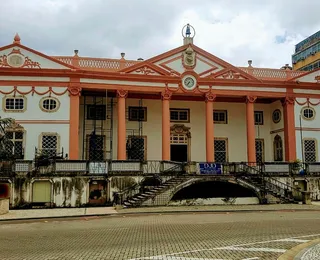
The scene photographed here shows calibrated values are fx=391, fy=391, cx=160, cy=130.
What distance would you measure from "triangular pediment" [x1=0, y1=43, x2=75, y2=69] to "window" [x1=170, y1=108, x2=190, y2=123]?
8313 millimetres

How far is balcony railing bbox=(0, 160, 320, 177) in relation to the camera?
832 inches

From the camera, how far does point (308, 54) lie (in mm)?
52625

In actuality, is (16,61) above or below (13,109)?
above

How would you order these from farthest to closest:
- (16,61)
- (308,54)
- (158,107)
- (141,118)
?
1. (308,54)
2. (158,107)
3. (141,118)
4. (16,61)

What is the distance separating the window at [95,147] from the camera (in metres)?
27.4

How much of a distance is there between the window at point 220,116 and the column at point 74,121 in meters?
10.6

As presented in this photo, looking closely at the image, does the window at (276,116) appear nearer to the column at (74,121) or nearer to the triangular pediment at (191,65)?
the triangular pediment at (191,65)

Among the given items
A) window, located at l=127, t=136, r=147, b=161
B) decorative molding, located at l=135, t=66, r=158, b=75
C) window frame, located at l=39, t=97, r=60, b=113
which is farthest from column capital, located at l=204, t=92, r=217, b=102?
window frame, located at l=39, t=97, r=60, b=113

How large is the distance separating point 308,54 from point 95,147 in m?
36.9

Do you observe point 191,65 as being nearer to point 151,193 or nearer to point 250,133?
point 250,133

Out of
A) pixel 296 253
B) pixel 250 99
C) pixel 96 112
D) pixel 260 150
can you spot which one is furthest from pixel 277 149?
pixel 296 253

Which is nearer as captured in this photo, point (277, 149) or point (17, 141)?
point (17, 141)

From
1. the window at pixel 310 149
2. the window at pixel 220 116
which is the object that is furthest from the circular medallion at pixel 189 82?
the window at pixel 310 149

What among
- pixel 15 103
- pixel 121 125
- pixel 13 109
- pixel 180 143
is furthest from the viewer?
pixel 180 143
